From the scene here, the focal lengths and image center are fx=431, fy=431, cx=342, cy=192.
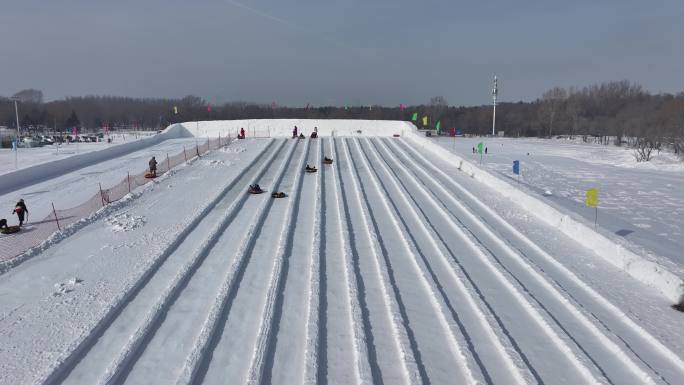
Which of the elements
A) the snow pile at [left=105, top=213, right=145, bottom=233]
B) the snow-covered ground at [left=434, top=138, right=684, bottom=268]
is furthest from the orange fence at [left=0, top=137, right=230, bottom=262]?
the snow-covered ground at [left=434, top=138, right=684, bottom=268]

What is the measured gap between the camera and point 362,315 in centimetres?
660

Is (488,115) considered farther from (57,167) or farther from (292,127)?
(57,167)

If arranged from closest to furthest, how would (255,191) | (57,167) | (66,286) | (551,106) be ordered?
(66,286), (255,191), (57,167), (551,106)

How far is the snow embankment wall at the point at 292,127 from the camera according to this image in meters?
39.1

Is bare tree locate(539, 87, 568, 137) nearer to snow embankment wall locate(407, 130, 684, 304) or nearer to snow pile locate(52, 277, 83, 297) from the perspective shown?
snow embankment wall locate(407, 130, 684, 304)

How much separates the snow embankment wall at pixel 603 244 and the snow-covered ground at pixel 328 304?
194 mm

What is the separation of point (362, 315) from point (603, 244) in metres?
5.79

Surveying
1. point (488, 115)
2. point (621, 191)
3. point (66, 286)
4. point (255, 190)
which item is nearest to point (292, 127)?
point (255, 190)

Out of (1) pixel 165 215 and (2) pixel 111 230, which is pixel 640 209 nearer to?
(1) pixel 165 215

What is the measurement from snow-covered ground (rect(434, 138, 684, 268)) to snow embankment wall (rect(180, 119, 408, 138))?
11.7 metres

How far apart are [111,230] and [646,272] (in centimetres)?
1162

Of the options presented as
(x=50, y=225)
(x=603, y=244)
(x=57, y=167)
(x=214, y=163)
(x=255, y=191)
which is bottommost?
(x=50, y=225)

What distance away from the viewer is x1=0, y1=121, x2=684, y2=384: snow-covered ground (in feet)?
17.4

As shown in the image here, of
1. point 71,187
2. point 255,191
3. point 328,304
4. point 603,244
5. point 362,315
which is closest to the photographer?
point 362,315
